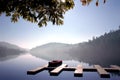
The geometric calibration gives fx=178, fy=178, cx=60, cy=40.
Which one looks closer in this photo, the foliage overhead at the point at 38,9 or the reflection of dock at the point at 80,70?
the foliage overhead at the point at 38,9

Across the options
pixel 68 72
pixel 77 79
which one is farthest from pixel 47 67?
pixel 77 79

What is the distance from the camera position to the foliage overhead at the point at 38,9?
7160 mm

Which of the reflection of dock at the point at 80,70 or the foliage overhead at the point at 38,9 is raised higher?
the foliage overhead at the point at 38,9

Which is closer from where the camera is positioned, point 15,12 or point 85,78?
point 15,12

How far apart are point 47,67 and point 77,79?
6.20 m

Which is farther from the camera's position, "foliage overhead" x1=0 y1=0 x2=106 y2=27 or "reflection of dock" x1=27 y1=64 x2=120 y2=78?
"reflection of dock" x1=27 y1=64 x2=120 y2=78

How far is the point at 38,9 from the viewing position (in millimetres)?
7918

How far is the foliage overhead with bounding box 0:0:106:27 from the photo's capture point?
7.16 metres

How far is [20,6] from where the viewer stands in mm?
7375

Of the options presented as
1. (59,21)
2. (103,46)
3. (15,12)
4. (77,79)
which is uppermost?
(103,46)

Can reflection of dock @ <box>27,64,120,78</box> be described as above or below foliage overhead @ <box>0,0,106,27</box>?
below

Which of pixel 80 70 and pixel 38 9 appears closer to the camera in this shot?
pixel 38 9

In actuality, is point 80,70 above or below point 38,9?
below

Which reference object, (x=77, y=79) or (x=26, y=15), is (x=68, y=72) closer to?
(x=77, y=79)
